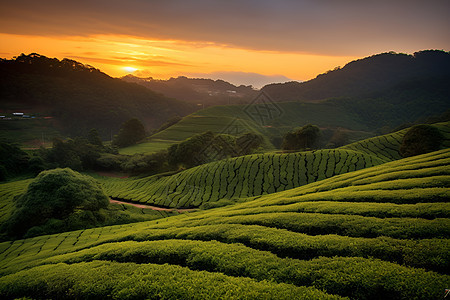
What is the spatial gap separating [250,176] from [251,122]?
420 feet

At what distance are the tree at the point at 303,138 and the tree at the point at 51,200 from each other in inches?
2287

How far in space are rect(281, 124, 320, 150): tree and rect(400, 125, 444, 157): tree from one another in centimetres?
2921

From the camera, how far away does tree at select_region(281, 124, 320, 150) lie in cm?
7075

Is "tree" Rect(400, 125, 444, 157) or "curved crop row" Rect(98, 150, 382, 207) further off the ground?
"tree" Rect(400, 125, 444, 157)

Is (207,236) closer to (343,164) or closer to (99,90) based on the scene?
(343,164)

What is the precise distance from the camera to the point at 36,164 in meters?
66.8

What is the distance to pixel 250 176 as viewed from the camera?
148 ft

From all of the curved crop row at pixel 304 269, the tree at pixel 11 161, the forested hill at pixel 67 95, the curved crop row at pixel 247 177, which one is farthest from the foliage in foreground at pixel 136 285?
the forested hill at pixel 67 95

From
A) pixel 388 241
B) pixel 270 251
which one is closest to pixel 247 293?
pixel 270 251

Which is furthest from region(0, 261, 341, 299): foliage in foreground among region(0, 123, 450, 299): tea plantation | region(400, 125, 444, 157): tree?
region(400, 125, 444, 157): tree

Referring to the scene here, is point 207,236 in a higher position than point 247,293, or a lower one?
lower

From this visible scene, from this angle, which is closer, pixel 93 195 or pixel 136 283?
pixel 136 283

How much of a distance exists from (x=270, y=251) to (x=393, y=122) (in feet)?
661

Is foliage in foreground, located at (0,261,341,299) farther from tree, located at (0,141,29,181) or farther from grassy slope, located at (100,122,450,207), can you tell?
tree, located at (0,141,29,181)
